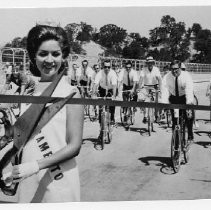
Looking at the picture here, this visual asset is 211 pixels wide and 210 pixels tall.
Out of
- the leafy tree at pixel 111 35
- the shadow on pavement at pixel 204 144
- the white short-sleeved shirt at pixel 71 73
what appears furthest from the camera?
the shadow on pavement at pixel 204 144

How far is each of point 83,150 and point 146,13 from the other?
1.55 meters

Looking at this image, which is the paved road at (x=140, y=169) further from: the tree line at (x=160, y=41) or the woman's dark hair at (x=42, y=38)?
the woman's dark hair at (x=42, y=38)

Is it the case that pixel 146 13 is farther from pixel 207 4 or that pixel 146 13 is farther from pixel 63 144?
pixel 63 144

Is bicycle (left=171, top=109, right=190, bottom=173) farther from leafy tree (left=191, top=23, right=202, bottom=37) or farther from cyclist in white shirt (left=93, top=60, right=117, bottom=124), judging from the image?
cyclist in white shirt (left=93, top=60, right=117, bottom=124)

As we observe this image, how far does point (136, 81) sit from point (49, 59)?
4.64 metres

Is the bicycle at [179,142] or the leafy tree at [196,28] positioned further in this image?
the bicycle at [179,142]

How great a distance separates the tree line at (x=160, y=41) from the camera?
4.17 meters

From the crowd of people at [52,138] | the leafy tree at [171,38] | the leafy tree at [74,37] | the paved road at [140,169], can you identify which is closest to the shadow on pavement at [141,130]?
the paved road at [140,169]

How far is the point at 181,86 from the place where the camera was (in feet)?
16.2

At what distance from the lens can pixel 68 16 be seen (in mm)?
3771

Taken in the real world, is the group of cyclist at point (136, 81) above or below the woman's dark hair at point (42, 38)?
below

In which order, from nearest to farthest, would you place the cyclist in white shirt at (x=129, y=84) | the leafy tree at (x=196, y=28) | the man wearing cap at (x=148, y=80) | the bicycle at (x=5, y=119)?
1. the bicycle at (x=5, y=119)
2. the leafy tree at (x=196, y=28)
3. the man wearing cap at (x=148, y=80)
4. the cyclist in white shirt at (x=129, y=84)

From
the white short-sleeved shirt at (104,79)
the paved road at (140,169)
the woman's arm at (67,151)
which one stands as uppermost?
the white short-sleeved shirt at (104,79)

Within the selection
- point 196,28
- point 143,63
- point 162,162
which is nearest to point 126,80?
point 143,63
